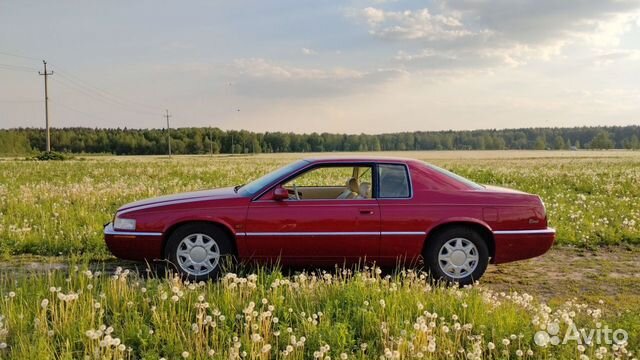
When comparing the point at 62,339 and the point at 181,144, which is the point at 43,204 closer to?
the point at 62,339

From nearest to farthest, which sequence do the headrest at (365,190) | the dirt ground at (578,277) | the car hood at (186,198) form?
the dirt ground at (578,277) → the car hood at (186,198) → the headrest at (365,190)

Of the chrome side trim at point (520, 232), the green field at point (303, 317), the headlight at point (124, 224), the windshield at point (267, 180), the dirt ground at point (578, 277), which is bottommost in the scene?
the dirt ground at point (578, 277)

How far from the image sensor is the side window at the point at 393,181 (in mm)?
5805

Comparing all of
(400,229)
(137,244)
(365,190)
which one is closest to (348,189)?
(365,190)

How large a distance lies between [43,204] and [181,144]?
116 meters

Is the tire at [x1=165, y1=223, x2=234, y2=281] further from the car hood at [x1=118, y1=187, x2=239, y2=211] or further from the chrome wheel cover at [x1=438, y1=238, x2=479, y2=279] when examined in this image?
the chrome wheel cover at [x1=438, y1=238, x2=479, y2=279]

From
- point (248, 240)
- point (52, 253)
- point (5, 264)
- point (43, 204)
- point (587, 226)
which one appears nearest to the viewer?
point (248, 240)

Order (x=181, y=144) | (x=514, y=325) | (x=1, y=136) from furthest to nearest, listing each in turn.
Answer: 1. (x=181, y=144)
2. (x=1, y=136)
3. (x=514, y=325)

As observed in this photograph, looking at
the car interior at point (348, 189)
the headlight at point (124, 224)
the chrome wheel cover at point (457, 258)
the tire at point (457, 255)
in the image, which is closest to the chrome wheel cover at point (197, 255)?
the headlight at point (124, 224)

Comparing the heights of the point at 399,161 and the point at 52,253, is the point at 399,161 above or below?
above

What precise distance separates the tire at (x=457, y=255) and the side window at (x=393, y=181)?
2.18 ft

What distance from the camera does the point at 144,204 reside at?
235 inches

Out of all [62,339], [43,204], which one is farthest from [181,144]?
[62,339]

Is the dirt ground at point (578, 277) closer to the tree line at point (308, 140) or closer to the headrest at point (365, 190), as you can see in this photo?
the headrest at point (365, 190)
